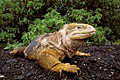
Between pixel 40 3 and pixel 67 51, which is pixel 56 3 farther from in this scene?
pixel 67 51

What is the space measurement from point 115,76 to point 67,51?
2.86 feet

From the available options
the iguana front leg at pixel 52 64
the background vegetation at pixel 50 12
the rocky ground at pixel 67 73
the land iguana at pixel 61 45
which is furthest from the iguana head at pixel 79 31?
the background vegetation at pixel 50 12

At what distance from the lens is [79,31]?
288cm

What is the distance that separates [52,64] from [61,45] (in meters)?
0.37

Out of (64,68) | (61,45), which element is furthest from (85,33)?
(64,68)

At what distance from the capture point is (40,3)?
268 inches

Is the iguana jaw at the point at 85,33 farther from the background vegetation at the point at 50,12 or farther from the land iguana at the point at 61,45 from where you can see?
the background vegetation at the point at 50,12

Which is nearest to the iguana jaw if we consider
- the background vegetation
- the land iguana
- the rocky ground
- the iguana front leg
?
the land iguana

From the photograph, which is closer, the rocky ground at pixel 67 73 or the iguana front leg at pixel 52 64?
the iguana front leg at pixel 52 64

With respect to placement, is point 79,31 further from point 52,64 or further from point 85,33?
point 52,64

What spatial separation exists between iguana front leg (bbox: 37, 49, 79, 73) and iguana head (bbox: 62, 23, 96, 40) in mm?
415

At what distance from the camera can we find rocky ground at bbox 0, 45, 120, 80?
2.94m

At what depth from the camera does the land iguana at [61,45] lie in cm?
285

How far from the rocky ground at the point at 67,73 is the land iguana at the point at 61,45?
14 centimetres
